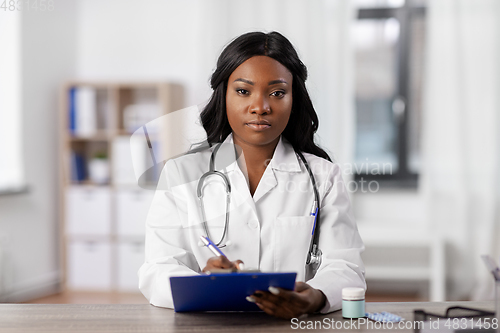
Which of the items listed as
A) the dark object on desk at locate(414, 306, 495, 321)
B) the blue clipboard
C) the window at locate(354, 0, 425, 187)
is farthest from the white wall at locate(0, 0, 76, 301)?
the dark object on desk at locate(414, 306, 495, 321)

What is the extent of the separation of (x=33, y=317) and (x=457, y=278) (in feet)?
10.5

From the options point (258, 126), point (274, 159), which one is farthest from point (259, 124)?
point (274, 159)

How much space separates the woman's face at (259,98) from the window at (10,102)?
2693 mm

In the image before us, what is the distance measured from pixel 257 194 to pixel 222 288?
403mm

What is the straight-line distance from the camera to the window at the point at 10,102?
11.4 feet

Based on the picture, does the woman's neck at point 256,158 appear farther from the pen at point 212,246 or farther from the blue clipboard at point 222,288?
the blue clipboard at point 222,288

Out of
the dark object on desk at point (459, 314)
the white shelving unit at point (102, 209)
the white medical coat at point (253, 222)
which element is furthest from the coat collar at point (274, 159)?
the white shelving unit at point (102, 209)

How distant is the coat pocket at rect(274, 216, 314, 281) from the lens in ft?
4.10

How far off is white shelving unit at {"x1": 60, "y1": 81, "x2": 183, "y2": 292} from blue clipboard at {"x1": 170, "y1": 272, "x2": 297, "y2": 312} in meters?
2.80

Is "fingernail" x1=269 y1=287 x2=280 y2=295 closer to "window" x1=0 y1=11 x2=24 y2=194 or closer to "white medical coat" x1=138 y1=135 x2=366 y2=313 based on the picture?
"white medical coat" x1=138 y1=135 x2=366 y2=313

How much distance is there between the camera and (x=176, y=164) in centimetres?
129

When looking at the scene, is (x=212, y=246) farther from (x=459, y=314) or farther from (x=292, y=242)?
(x=459, y=314)

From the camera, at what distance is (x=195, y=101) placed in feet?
11.5

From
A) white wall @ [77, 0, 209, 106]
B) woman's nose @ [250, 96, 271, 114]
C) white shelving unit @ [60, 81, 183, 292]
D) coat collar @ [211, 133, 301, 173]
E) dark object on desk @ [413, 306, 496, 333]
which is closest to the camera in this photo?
dark object on desk @ [413, 306, 496, 333]
